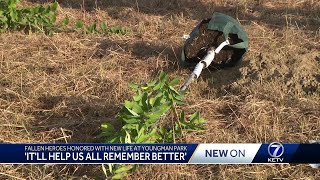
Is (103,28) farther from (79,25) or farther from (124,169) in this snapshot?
(124,169)

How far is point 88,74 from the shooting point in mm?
4219

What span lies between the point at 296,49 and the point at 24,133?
2447mm

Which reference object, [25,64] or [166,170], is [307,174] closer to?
[166,170]

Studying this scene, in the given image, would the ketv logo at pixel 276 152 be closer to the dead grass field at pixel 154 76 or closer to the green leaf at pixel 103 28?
the dead grass field at pixel 154 76

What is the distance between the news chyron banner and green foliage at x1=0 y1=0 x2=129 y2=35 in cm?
260

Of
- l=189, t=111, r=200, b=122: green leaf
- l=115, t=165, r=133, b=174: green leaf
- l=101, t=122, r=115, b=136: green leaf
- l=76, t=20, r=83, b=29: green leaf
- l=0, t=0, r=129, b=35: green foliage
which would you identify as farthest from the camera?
l=76, t=20, r=83, b=29: green leaf

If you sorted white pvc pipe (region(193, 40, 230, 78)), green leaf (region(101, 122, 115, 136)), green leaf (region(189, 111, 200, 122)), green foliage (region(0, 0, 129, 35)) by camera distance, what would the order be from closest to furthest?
green leaf (region(101, 122, 115, 136))
green leaf (region(189, 111, 200, 122))
white pvc pipe (region(193, 40, 230, 78))
green foliage (region(0, 0, 129, 35))

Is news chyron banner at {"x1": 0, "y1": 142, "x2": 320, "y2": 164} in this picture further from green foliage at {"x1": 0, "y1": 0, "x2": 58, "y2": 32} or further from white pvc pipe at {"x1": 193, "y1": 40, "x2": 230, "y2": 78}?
green foliage at {"x1": 0, "y1": 0, "x2": 58, "y2": 32}

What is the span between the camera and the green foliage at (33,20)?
489 cm

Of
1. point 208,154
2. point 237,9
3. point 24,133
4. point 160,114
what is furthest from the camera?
point 237,9

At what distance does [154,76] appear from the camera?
167 inches

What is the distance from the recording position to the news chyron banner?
2.54 meters

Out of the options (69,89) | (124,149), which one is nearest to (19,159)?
(124,149)

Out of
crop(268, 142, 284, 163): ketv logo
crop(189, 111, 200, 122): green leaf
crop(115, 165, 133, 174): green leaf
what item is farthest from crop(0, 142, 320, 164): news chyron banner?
crop(189, 111, 200, 122): green leaf
